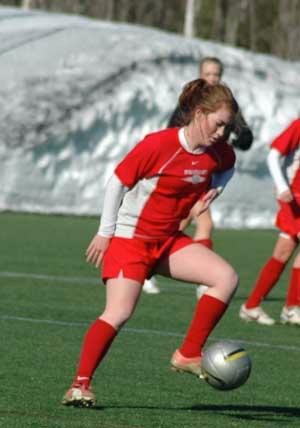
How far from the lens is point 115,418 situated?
6.77 metres

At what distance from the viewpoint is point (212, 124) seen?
7.05 metres

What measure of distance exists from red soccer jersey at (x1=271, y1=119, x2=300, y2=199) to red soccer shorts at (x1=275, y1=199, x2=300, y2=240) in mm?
88

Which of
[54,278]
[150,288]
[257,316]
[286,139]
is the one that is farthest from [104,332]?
[54,278]

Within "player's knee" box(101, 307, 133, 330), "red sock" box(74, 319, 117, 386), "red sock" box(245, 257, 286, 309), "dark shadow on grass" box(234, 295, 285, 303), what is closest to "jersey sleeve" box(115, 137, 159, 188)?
"player's knee" box(101, 307, 133, 330)

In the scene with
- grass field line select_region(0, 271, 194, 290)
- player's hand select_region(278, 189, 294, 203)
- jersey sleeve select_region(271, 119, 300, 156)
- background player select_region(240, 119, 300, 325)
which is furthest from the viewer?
grass field line select_region(0, 271, 194, 290)

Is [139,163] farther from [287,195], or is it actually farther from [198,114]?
[287,195]

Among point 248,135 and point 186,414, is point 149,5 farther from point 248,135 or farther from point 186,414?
point 186,414

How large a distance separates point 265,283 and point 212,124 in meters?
4.18

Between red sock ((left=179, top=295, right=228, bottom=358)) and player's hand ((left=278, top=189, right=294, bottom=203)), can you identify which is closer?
red sock ((left=179, top=295, right=228, bottom=358))

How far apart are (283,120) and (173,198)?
1784cm

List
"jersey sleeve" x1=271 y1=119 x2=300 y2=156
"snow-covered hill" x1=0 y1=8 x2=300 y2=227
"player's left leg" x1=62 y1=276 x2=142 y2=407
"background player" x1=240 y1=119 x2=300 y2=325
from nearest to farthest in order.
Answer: "player's left leg" x1=62 y1=276 x2=142 y2=407 → "jersey sleeve" x1=271 y1=119 x2=300 y2=156 → "background player" x1=240 y1=119 x2=300 y2=325 → "snow-covered hill" x1=0 y1=8 x2=300 y2=227

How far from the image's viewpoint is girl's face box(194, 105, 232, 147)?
23.1ft

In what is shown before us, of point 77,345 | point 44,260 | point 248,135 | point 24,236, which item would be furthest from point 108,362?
point 24,236

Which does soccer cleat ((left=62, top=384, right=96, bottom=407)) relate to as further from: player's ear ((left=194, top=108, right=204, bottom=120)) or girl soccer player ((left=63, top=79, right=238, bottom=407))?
player's ear ((left=194, top=108, right=204, bottom=120))
